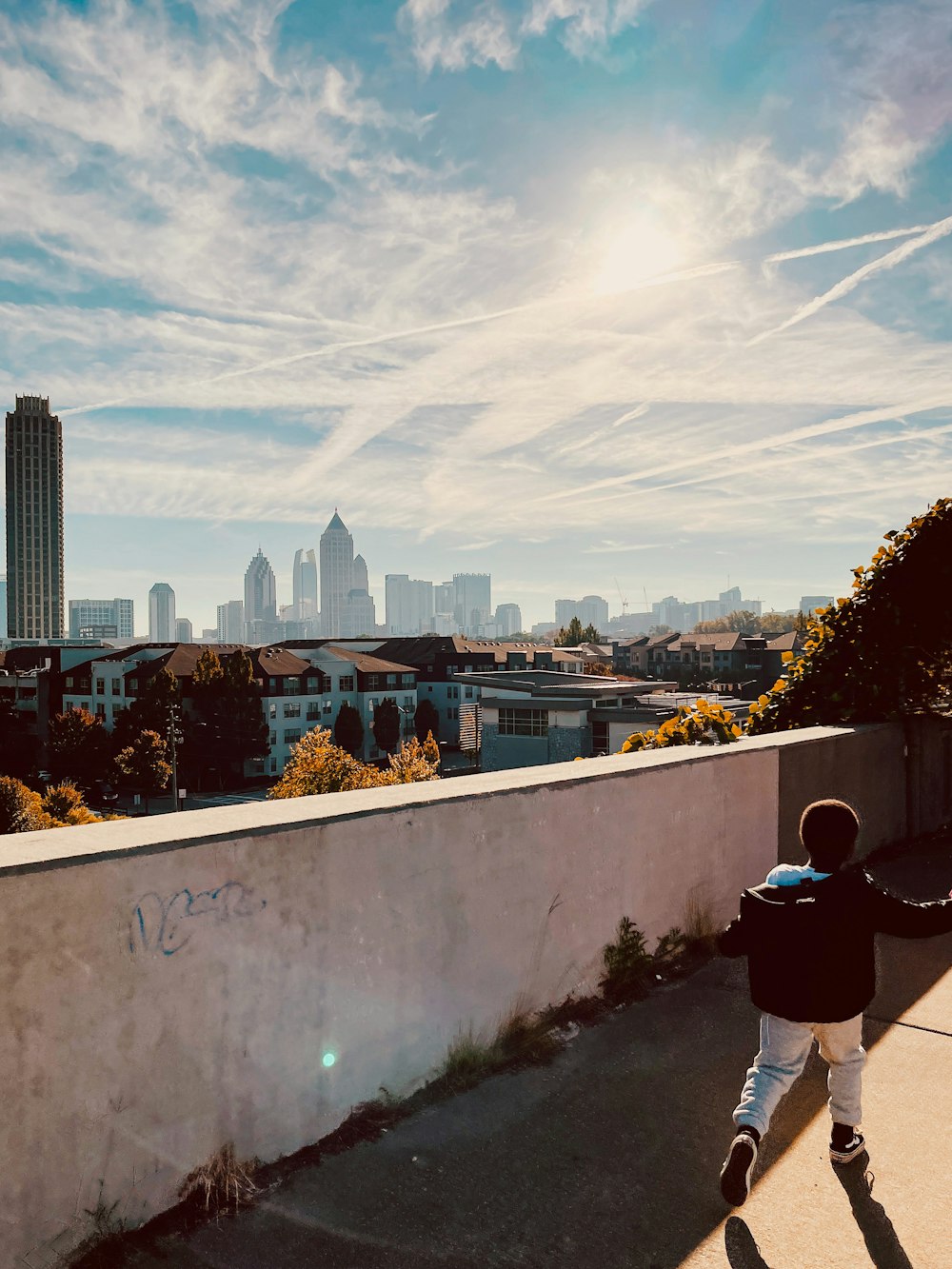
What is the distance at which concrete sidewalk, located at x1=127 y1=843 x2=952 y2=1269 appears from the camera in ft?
8.83

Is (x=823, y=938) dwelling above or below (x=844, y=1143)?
above

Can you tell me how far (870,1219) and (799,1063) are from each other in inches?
18.6

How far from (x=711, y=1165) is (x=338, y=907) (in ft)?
5.23

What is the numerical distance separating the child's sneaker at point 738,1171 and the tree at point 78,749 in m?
66.4

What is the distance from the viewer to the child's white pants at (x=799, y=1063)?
3053 millimetres

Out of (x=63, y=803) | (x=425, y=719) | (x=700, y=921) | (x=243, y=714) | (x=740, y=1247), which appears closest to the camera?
(x=740, y=1247)

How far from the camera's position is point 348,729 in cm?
7431

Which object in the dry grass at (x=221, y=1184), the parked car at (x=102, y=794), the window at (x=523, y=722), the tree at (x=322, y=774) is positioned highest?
the dry grass at (x=221, y=1184)

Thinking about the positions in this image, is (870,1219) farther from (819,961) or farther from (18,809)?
(18,809)

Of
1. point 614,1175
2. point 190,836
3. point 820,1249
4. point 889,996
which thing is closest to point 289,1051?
point 190,836

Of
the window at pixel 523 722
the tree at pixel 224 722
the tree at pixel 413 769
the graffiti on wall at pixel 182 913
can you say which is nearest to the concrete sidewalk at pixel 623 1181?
the graffiti on wall at pixel 182 913

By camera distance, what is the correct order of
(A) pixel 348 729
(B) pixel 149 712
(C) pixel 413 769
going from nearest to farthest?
(C) pixel 413 769 → (B) pixel 149 712 → (A) pixel 348 729

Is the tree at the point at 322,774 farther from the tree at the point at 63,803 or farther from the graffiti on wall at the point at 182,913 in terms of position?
the graffiti on wall at the point at 182,913

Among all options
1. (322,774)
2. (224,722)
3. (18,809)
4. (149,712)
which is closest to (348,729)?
(224,722)
